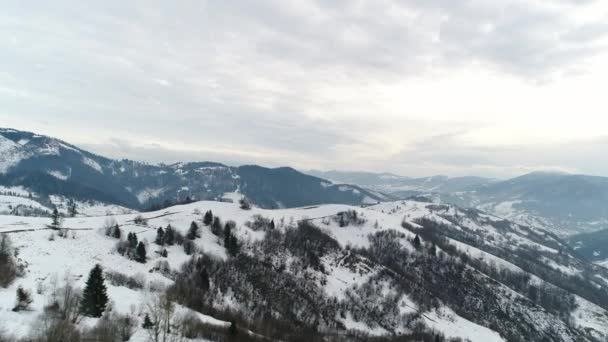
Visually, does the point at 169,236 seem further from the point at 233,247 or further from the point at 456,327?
the point at 456,327

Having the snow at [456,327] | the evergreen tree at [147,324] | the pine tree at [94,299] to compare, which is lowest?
the snow at [456,327]

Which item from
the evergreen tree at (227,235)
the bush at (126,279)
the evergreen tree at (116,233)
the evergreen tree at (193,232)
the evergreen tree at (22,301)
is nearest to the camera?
the evergreen tree at (22,301)

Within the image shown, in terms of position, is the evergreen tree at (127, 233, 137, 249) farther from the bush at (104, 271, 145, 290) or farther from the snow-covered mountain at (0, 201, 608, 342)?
the bush at (104, 271, 145, 290)

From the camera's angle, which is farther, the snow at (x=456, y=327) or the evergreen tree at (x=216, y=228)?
the evergreen tree at (x=216, y=228)

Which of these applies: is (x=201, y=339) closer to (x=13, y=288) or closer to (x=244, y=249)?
(x=13, y=288)

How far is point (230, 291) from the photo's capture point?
126 metres

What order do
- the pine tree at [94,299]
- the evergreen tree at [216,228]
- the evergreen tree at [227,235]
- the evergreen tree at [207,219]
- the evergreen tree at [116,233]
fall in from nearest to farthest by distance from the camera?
the pine tree at [94,299]
the evergreen tree at [116,233]
the evergreen tree at [227,235]
the evergreen tree at [216,228]
the evergreen tree at [207,219]

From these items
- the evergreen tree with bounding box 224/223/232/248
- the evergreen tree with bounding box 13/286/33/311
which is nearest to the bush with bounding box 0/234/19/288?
the evergreen tree with bounding box 13/286/33/311

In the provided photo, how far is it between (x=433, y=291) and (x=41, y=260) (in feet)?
620

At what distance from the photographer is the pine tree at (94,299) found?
1966 inches

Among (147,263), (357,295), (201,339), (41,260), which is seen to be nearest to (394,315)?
(357,295)

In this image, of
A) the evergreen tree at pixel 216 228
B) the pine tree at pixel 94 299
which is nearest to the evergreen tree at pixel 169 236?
A: the evergreen tree at pixel 216 228

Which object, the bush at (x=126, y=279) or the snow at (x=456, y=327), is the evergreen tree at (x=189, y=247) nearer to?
the bush at (x=126, y=279)

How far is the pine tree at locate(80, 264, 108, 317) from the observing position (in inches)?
1966
